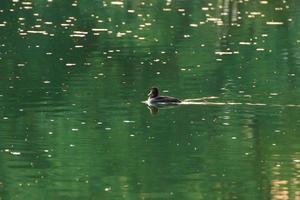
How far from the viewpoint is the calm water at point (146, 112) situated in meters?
26.1

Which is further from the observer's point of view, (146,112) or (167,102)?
(167,102)

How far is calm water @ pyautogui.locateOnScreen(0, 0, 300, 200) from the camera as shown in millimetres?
26078

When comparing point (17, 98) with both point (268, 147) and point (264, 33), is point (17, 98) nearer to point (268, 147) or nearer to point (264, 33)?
point (268, 147)

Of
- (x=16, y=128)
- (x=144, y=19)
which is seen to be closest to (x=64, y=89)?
(x=16, y=128)

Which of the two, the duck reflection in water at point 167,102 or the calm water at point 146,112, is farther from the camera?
the duck reflection in water at point 167,102

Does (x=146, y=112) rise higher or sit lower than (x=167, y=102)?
higher

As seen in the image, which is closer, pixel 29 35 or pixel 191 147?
pixel 191 147

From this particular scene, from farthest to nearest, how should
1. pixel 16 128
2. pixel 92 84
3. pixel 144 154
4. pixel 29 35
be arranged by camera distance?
pixel 29 35
pixel 92 84
pixel 16 128
pixel 144 154

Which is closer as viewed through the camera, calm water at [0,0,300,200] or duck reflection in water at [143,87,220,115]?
calm water at [0,0,300,200]

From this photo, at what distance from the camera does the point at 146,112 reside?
3512cm

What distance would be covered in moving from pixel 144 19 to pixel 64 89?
29.2 metres

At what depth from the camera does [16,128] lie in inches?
1259

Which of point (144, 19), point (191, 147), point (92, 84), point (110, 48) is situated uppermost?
point (191, 147)

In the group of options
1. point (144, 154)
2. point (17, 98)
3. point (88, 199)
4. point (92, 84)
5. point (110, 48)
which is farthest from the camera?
point (110, 48)
